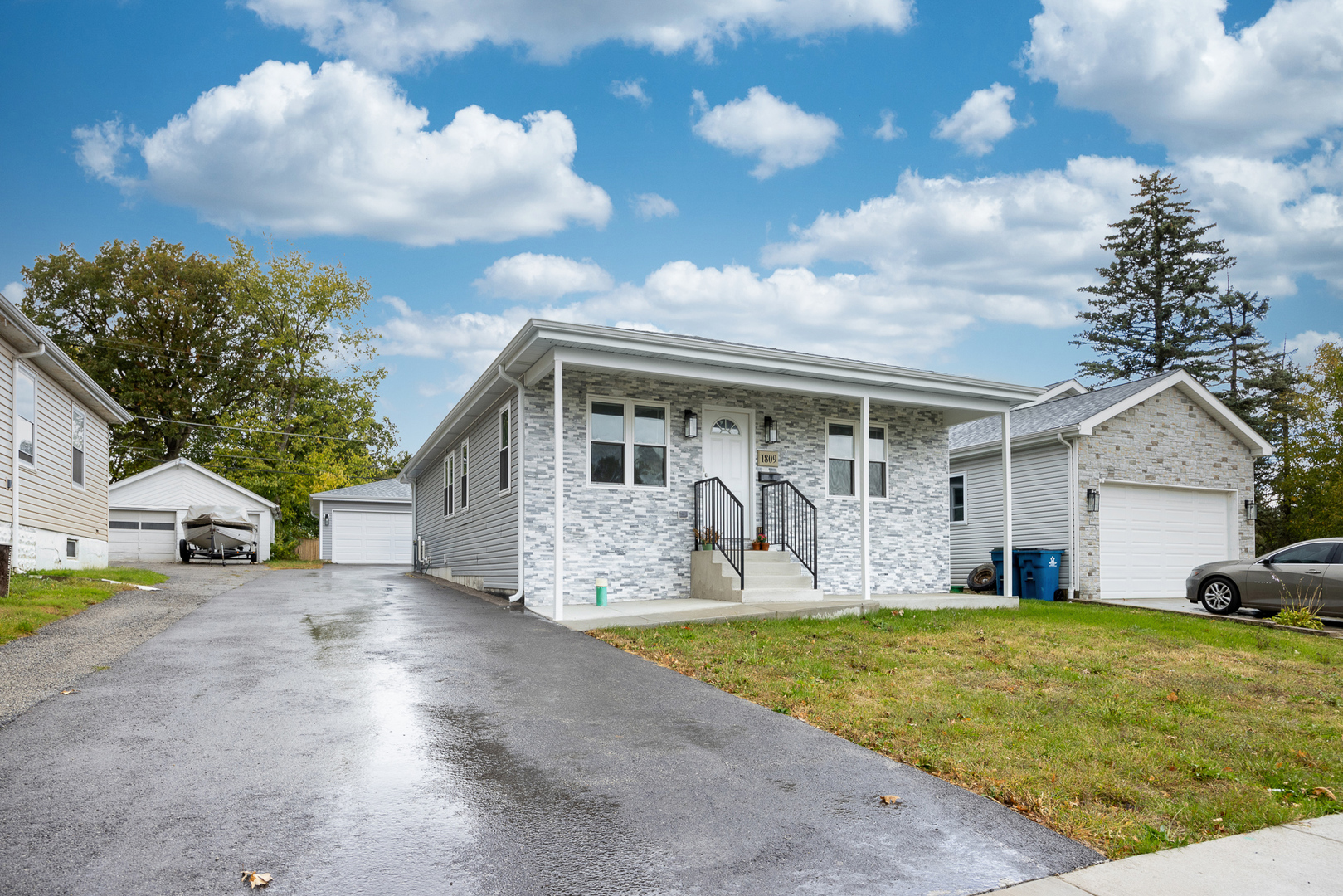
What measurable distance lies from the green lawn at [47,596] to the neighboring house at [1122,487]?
51.5 feet

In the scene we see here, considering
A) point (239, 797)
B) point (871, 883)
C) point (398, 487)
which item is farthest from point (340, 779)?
point (398, 487)

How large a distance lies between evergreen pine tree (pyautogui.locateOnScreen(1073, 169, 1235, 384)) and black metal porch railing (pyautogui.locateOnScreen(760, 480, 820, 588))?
27.8 metres

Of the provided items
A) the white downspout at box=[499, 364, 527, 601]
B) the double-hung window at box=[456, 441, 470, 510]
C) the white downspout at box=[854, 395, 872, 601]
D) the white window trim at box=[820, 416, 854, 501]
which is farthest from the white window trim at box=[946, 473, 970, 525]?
the white downspout at box=[499, 364, 527, 601]

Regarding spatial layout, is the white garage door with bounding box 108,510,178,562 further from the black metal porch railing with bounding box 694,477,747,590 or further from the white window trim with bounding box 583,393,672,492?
the black metal porch railing with bounding box 694,477,747,590

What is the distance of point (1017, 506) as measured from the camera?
55.7ft

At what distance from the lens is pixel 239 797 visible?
11.7 feet

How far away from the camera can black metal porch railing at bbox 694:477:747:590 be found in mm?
11609

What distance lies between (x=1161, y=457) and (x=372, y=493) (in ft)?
82.4

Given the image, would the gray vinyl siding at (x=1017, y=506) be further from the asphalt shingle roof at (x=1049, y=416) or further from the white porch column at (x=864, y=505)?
the white porch column at (x=864, y=505)

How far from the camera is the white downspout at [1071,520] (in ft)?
51.0

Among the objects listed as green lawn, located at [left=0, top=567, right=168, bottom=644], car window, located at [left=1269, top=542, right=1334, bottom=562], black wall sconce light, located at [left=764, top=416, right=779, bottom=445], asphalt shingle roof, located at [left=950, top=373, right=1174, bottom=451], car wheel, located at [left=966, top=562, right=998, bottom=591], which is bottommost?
car wheel, located at [left=966, top=562, right=998, bottom=591]

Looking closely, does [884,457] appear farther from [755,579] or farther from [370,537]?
[370,537]

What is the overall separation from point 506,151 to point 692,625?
1497 cm

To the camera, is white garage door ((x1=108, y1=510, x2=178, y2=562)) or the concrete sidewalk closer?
the concrete sidewalk
